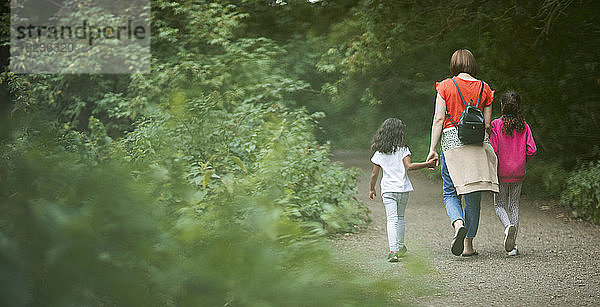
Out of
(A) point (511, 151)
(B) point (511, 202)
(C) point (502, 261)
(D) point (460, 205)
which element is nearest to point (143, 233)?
(D) point (460, 205)

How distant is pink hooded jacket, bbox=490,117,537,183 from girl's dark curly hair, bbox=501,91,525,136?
0.05 meters

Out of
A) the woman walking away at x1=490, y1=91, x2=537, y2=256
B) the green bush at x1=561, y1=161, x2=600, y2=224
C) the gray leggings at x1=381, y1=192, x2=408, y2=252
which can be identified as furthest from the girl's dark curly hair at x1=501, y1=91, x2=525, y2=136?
the green bush at x1=561, y1=161, x2=600, y2=224

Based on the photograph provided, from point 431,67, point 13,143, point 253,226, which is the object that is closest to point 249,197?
point 253,226

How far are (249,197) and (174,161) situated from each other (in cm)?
15

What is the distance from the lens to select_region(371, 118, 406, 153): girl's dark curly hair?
6.57 meters

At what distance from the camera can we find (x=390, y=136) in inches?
260

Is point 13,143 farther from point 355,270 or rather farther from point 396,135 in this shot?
point 396,135

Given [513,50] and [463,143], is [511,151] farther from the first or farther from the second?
[513,50]

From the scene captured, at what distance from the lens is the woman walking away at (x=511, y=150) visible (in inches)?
260

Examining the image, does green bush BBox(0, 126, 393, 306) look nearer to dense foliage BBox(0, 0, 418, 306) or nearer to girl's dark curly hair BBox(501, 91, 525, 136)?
dense foliage BBox(0, 0, 418, 306)

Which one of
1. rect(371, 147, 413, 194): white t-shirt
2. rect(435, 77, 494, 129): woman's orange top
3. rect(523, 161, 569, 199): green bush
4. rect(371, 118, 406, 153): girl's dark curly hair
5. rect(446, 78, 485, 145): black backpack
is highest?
rect(435, 77, 494, 129): woman's orange top

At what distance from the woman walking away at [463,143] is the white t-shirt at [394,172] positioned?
1.39 feet

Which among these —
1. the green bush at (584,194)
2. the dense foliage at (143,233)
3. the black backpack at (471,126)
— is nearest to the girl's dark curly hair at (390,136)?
the black backpack at (471,126)

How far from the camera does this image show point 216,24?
1215 centimetres
